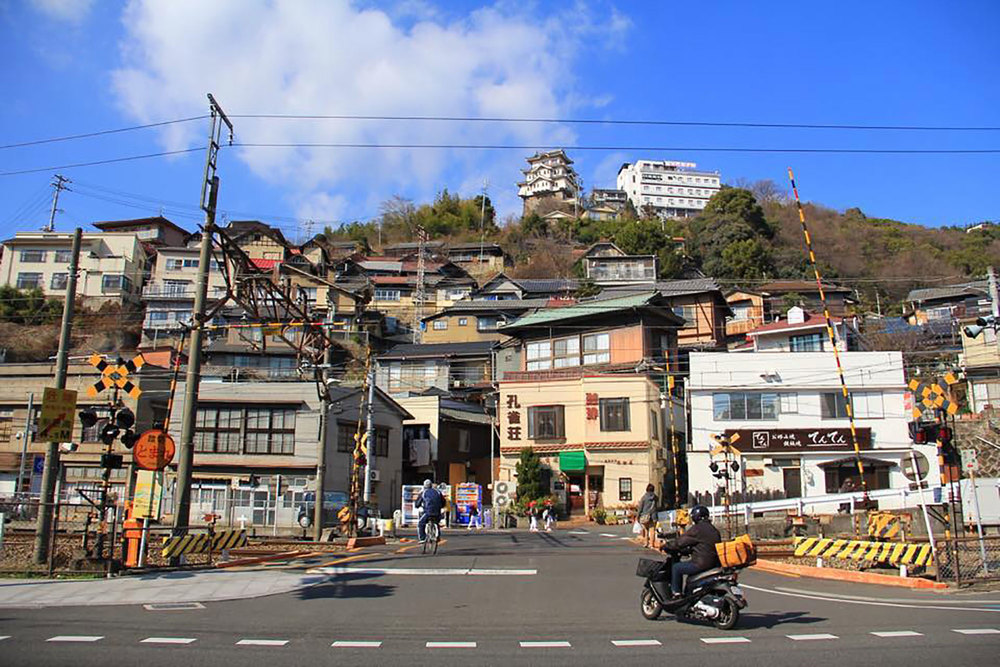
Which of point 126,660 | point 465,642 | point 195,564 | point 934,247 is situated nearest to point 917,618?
point 465,642

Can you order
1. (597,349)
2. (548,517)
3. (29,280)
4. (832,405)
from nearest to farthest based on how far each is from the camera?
(548,517) < (832,405) < (597,349) < (29,280)

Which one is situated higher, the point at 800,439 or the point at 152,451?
the point at 800,439

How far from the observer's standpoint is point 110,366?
53.8ft

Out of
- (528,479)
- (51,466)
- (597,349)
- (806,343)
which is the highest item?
(806,343)

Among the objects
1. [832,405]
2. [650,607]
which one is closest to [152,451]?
[650,607]

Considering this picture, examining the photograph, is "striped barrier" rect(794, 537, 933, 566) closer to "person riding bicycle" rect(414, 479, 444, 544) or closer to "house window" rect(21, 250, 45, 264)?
"person riding bicycle" rect(414, 479, 444, 544)

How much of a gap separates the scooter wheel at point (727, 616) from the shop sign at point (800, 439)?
1201 inches

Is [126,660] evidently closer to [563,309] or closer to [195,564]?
[195,564]

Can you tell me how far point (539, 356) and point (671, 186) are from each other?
8788 cm

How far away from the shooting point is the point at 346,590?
12.0m

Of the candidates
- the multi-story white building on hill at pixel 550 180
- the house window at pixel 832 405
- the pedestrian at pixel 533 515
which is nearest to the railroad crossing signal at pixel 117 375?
the pedestrian at pixel 533 515

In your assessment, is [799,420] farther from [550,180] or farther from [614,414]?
[550,180]

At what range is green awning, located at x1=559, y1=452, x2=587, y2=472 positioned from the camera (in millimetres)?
39812

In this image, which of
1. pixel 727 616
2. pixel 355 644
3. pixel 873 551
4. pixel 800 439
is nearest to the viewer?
pixel 355 644
